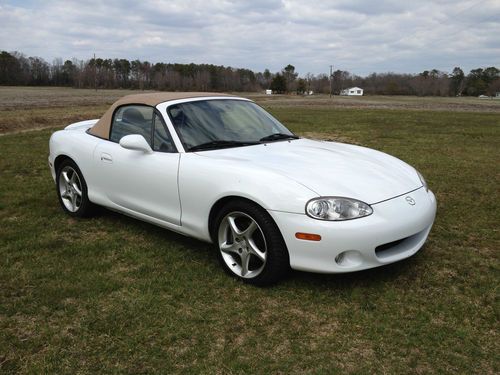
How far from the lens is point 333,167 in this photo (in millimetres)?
3533

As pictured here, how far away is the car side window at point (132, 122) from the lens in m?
4.25

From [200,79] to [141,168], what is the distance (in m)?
124

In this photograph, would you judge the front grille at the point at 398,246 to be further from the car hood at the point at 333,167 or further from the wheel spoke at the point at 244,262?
the wheel spoke at the point at 244,262

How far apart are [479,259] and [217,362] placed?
2608mm

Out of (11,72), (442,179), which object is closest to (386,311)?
(442,179)

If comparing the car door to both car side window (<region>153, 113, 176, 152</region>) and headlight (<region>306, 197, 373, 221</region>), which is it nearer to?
car side window (<region>153, 113, 176, 152</region>)

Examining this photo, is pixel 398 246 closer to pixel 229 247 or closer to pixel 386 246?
pixel 386 246

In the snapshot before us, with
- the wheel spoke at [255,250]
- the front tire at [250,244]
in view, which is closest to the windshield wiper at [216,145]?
the front tire at [250,244]

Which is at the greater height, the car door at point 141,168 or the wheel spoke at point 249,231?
the car door at point 141,168

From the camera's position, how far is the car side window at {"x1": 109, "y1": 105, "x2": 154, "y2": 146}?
4250 mm

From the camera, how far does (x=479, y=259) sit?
394 cm

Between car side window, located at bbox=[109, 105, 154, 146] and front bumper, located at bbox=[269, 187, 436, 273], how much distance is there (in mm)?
1743

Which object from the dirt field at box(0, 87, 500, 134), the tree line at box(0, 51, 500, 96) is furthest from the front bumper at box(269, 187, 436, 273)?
Answer: the tree line at box(0, 51, 500, 96)

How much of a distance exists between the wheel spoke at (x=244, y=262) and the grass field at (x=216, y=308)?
0.12 metres
